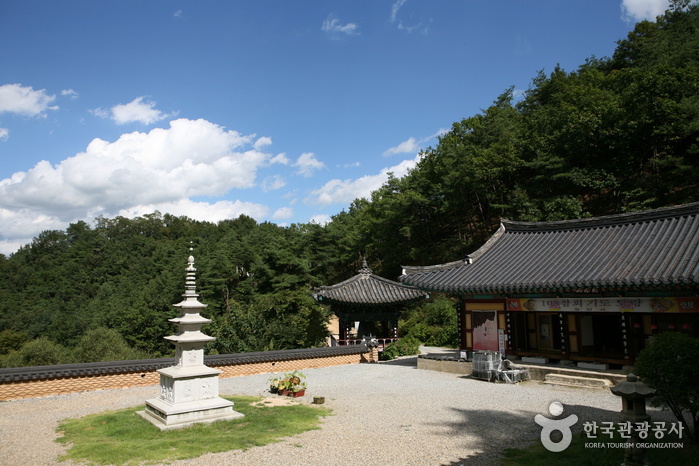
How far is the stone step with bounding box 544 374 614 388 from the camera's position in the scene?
12.1 metres

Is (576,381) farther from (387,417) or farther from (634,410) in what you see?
(634,410)

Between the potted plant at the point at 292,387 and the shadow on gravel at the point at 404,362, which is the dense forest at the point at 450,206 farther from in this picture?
the potted plant at the point at 292,387

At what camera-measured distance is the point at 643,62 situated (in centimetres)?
3638

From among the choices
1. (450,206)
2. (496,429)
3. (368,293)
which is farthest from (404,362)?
(450,206)

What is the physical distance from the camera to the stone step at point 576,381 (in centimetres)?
1208

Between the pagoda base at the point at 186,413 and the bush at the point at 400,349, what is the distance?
11480 mm

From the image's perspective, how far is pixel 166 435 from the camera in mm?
7742

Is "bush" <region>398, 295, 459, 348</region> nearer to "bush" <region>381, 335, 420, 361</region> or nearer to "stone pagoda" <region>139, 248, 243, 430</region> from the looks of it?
"bush" <region>381, 335, 420, 361</region>

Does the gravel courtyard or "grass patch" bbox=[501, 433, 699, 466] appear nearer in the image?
"grass patch" bbox=[501, 433, 699, 466]

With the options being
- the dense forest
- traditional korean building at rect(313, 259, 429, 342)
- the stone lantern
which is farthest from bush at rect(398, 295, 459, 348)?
the stone lantern

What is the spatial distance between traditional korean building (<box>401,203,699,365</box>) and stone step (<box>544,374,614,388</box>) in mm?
1242

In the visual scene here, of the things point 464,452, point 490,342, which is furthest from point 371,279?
point 464,452

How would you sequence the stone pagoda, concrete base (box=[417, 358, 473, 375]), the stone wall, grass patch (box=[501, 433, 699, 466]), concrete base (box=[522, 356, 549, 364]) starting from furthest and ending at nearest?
concrete base (box=[417, 358, 473, 375]), concrete base (box=[522, 356, 549, 364]), the stone wall, the stone pagoda, grass patch (box=[501, 433, 699, 466])

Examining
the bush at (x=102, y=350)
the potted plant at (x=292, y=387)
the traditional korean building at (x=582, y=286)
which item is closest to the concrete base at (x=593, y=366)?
the traditional korean building at (x=582, y=286)
